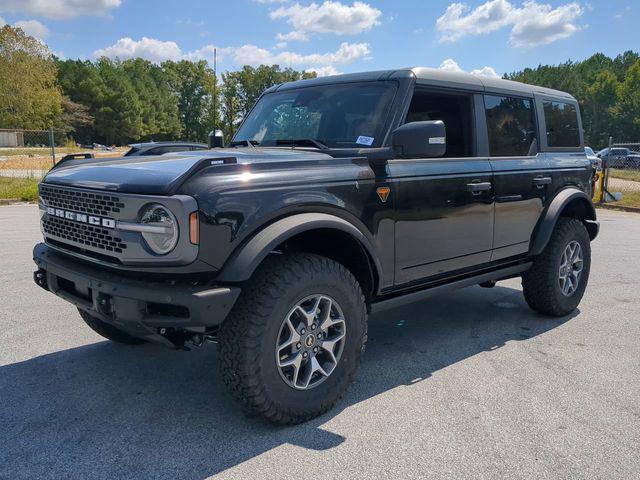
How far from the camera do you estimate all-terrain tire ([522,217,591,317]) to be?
4.82 meters

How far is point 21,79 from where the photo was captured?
58562mm

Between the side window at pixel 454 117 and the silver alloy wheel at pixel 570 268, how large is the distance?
5.11 feet

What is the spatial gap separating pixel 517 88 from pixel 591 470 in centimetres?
315

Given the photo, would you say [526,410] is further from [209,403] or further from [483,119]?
[483,119]

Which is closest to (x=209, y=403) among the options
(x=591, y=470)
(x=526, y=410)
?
(x=526, y=410)

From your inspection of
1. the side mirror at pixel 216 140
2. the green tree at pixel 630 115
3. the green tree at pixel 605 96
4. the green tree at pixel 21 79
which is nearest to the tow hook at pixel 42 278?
the side mirror at pixel 216 140

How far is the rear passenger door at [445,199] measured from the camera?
3.53 meters

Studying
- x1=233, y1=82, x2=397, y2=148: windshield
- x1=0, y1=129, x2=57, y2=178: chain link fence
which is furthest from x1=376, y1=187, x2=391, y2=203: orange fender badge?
x1=0, y1=129, x2=57, y2=178: chain link fence

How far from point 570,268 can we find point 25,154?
61.6 ft

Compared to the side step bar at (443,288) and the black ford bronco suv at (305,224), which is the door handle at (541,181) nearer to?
the black ford bronco suv at (305,224)

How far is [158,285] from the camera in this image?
2645 millimetres

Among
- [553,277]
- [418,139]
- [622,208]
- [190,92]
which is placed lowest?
[622,208]

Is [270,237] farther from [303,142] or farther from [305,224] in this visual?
[303,142]

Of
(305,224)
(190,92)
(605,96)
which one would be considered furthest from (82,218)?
(190,92)
